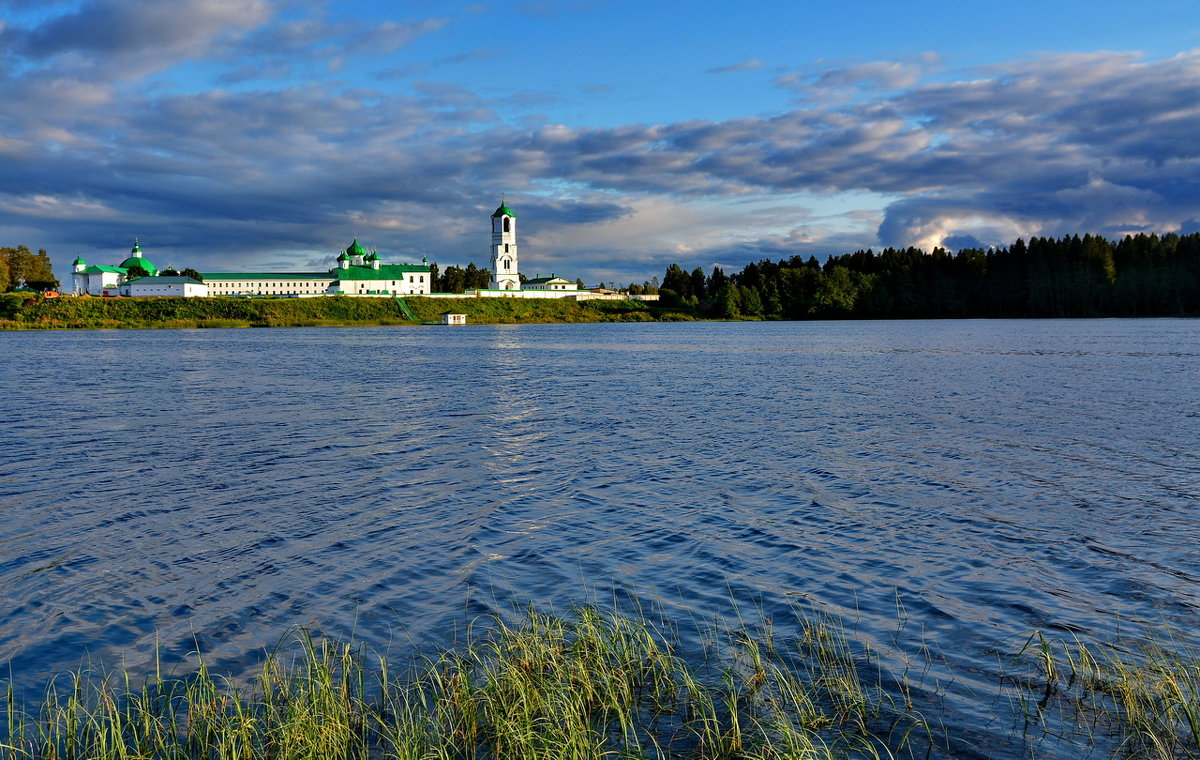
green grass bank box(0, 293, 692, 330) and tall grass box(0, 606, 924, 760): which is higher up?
green grass bank box(0, 293, 692, 330)

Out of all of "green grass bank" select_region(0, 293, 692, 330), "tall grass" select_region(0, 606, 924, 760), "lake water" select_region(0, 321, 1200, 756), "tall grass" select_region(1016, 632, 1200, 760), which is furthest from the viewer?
"green grass bank" select_region(0, 293, 692, 330)

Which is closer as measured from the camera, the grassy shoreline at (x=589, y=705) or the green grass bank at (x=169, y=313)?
the grassy shoreline at (x=589, y=705)

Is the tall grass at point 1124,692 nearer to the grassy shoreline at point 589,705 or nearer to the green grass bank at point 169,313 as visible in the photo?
the grassy shoreline at point 589,705

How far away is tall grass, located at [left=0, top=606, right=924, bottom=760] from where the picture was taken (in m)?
8.34

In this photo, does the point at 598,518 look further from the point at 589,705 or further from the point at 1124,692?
the point at 1124,692

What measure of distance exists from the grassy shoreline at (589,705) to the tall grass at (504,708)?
3cm

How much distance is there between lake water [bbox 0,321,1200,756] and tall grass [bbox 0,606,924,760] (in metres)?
1.05

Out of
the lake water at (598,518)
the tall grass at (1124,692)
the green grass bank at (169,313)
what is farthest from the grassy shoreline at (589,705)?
the green grass bank at (169,313)

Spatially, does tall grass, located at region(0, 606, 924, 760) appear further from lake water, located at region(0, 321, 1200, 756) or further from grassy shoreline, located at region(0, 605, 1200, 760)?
lake water, located at region(0, 321, 1200, 756)

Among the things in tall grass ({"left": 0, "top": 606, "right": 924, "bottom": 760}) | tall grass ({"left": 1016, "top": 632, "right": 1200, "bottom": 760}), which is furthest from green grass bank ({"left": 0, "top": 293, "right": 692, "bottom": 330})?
tall grass ({"left": 1016, "top": 632, "right": 1200, "bottom": 760})

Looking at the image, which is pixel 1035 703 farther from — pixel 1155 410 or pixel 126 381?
pixel 126 381

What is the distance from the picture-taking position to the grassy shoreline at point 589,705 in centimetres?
841

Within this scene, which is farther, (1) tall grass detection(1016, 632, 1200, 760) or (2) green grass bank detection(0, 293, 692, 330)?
(2) green grass bank detection(0, 293, 692, 330)

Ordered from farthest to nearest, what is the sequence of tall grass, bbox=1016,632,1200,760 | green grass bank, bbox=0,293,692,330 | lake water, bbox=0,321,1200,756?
green grass bank, bbox=0,293,692,330 → lake water, bbox=0,321,1200,756 → tall grass, bbox=1016,632,1200,760
